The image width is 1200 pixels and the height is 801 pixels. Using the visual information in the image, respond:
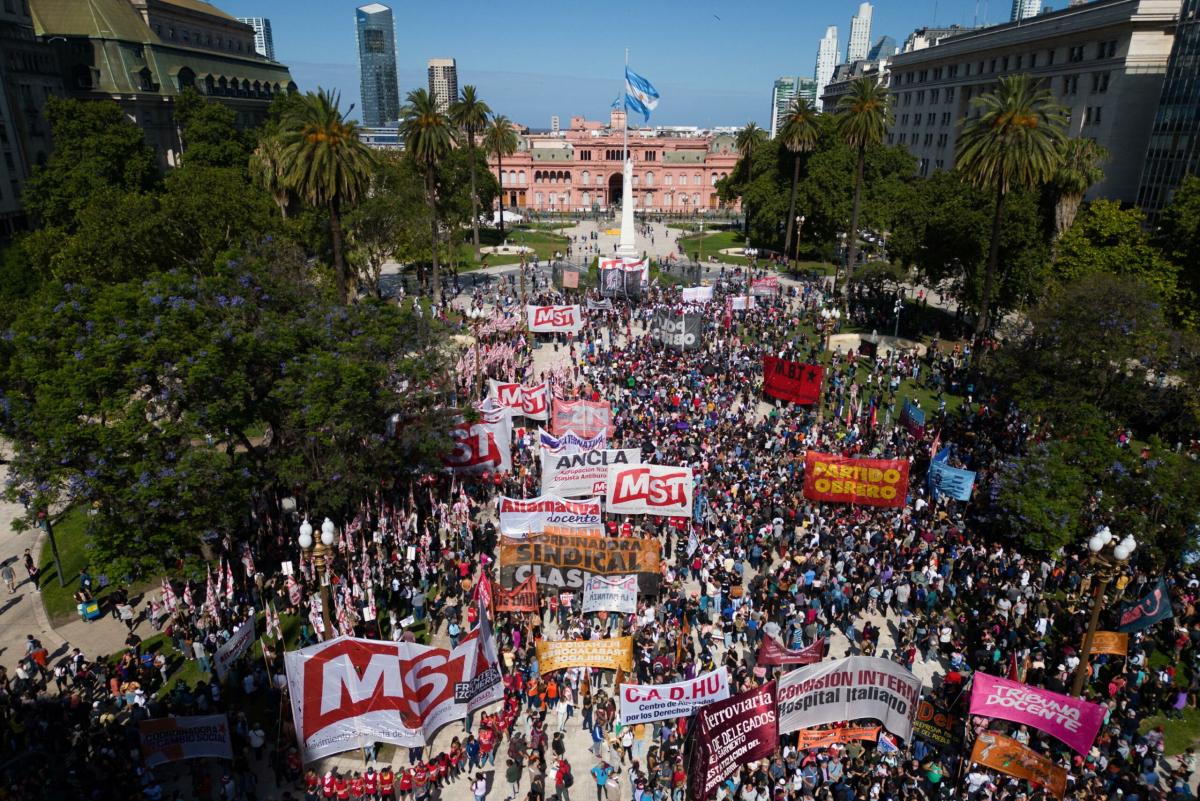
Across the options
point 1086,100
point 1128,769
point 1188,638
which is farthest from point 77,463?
point 1086,100

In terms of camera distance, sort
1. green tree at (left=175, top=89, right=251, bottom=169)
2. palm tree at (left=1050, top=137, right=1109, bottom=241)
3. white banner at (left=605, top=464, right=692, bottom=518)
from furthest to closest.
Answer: green tree at (left=175, top=89, right=251, bottom=169), palm tree at (left=1050, top=137, right=1109, bottom=241), white banner at (left=605, top=464, right=692, bottom=518)

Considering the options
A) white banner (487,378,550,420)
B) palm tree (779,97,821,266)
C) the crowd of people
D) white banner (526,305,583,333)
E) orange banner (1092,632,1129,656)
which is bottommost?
the crowd of people

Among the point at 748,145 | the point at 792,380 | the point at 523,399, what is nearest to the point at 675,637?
the point at 523,399

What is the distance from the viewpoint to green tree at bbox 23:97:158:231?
4725 centimetres

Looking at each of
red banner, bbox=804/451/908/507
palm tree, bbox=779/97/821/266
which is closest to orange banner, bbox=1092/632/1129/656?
red banner, bbox=804/451/908/507

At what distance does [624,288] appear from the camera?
54.2m

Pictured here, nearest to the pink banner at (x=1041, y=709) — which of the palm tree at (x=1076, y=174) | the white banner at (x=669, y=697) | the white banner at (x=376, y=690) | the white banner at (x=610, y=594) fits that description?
the white banner at (x=669, y=697)

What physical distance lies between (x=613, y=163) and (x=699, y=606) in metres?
122

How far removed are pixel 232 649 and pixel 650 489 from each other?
1213cm

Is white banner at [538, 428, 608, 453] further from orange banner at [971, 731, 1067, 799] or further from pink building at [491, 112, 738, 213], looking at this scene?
pink building at [491, 112, 738, 213]

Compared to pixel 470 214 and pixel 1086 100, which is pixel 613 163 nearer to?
pixel 470 214

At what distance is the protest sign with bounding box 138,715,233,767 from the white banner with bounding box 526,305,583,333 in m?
30.9

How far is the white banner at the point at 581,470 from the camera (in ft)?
79.1

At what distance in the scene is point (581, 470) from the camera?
24.1 metres
